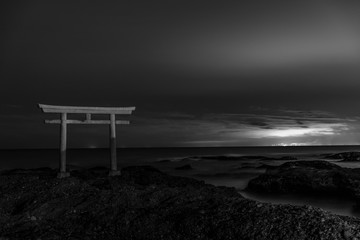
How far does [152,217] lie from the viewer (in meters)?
9.73

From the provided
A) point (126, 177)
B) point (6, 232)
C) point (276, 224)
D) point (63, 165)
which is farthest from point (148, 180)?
point (276, 224)

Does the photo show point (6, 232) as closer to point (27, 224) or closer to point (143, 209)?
point (27, 224)

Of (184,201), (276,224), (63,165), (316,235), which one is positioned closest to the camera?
(316,235)

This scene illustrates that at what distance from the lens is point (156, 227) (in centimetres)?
924

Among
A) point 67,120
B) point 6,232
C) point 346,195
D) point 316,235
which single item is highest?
point 67,120

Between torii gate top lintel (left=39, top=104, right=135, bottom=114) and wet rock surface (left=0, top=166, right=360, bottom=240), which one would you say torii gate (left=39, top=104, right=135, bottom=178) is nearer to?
torii gate top lintel (left=39, top=104, right=135, bottom=114)

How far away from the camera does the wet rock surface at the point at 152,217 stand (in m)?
8.11

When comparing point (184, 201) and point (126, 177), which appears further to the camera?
point (126, 177)

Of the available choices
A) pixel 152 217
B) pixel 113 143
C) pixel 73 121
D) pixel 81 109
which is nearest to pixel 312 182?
pixel 113 143

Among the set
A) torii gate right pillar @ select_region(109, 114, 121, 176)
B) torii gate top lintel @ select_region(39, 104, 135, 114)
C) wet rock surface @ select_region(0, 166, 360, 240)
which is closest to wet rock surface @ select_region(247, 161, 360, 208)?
torii gate right pillar @ select_region(109, 114, 121, 176)

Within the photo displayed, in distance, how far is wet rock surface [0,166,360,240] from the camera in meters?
8.11

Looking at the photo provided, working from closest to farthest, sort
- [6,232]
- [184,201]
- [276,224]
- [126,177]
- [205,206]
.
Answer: [276,224] < [6,232] < [205,206] < [184,201] < [126,177]

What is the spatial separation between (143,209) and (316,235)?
198 inches

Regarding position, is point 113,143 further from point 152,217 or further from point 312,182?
point 312,182
